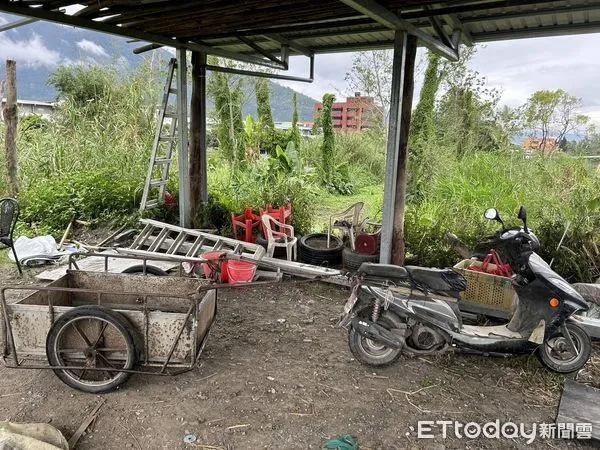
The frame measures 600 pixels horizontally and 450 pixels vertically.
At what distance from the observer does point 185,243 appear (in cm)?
504

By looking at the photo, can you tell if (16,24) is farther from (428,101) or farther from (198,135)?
(428,101)

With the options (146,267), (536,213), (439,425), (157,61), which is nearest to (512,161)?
(536,213)

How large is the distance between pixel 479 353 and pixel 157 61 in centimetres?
860

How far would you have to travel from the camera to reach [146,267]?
341 centimetres

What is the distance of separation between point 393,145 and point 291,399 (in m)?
2.60

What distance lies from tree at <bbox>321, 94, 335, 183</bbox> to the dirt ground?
7.71 metres

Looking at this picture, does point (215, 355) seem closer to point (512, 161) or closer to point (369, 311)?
point (369, 311)

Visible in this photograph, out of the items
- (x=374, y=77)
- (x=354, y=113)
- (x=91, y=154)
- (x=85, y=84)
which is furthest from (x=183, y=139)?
(x=354, y=113)

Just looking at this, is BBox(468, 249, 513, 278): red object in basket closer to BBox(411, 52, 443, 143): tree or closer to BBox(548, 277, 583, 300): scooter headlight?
BBox(548, 277, 583, 300): scooter headlight

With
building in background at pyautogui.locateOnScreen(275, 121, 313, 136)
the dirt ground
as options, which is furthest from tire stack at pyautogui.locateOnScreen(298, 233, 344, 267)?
building in background at pyautogui.locateOnScreen(275, 121, 313, 136)

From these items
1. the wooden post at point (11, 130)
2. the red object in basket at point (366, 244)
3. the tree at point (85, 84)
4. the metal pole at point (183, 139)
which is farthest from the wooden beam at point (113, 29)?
the tree at point (85, 84)

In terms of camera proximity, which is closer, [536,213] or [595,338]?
[595,338]

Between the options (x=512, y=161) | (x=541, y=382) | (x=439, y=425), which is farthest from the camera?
(x=512, y=161)

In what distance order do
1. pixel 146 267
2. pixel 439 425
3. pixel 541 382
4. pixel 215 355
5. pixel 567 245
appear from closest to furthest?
pixel 439 425
pixel 541 382
pixel 215 355
pixel 146 267
pixel 567 245
